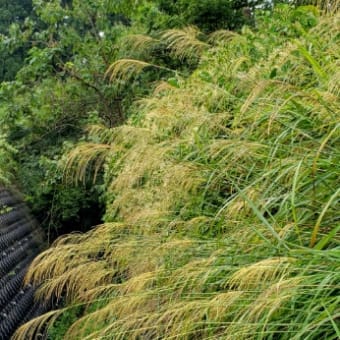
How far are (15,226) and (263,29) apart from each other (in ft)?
7.63

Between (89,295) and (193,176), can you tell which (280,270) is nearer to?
(193,176)

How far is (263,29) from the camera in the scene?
3.87 m

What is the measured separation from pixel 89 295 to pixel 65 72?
15.1ft

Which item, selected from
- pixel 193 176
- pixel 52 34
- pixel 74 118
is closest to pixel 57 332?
pixel 193 176

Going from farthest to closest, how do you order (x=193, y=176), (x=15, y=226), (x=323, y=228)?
1. (x=15, y=226)
2. (x=193, y=176)
3. (x=323, y=228)

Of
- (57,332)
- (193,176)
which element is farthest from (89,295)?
(57,332)

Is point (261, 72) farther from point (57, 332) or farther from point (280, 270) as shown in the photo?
point (57, 332)

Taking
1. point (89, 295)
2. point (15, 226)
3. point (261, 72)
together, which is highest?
point (261, 72)

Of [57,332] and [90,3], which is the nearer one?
[57,332]

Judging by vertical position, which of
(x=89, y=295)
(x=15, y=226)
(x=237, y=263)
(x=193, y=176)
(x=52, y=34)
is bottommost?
(x=15, y=226)

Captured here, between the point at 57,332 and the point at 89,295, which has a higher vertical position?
the point at 89,295

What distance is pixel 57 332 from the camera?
10.6 ft

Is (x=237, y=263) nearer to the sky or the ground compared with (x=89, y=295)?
nearer to the sky

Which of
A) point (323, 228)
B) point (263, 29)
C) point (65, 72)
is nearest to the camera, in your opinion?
point (323, 228)
